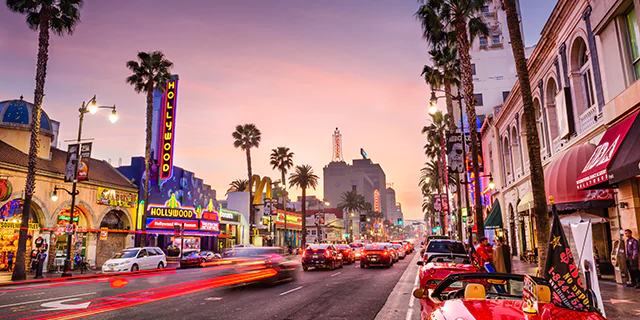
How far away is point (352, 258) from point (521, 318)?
109ft

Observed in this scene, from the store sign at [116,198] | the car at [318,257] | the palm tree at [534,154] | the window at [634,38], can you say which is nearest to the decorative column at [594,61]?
the window at [634,38]

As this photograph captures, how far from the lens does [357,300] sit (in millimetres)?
12508

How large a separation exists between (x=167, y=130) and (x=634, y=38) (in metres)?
36.2

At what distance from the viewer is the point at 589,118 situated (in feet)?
52.6

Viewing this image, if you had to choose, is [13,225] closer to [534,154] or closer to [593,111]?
[534,154]

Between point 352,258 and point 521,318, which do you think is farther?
point 352,258

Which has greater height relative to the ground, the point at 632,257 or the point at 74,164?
the point at 74,164

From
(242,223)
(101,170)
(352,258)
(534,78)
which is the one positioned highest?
(534,78)

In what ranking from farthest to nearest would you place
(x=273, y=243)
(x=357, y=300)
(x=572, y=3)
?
(x=273, y=243) → (x=572, y=3) → (x=357, y=300)

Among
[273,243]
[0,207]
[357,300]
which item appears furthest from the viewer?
[273,243]

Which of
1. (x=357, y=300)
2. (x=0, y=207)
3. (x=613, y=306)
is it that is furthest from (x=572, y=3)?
(x=0, y=207)

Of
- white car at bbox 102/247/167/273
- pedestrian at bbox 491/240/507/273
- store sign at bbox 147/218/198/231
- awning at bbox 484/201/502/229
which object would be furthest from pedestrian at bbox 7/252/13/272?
awning at bbox 484/201/502/229

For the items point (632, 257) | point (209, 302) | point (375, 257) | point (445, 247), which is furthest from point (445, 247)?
point (375, 257)

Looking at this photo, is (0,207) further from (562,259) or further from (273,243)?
(273,243)
